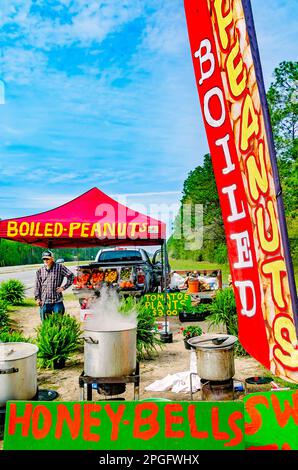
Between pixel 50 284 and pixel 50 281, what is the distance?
0.19 feet

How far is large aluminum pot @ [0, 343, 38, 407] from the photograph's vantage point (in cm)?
390

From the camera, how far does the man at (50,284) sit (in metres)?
7.84

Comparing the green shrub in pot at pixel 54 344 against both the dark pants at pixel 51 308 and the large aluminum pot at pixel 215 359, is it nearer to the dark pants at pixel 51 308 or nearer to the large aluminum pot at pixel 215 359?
the dark pants at pixel 51 308

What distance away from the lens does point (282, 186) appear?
82.3 ft

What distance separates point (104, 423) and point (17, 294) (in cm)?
1529

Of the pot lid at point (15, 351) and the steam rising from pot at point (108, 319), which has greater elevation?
the steam rising from pot at point (108, 319)

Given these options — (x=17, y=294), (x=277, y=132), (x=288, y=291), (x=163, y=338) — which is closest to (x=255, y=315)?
(x=288, y=291)

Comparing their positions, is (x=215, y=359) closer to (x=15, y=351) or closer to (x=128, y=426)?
(x=15, y=351)

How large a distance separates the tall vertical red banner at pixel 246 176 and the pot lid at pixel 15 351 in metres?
2.04

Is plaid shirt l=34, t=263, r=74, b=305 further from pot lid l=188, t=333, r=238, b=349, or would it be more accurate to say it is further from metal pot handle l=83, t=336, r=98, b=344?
metal pot handle l=83, t=336, r=98, b=344

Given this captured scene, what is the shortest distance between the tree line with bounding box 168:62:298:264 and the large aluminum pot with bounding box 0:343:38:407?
20.9 m

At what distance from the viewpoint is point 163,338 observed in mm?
8609

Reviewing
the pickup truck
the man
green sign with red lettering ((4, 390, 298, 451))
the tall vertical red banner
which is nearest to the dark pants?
the man

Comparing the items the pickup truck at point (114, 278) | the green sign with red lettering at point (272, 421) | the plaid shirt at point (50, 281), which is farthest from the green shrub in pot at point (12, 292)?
the green sign with red lettering at point (272, 421)
